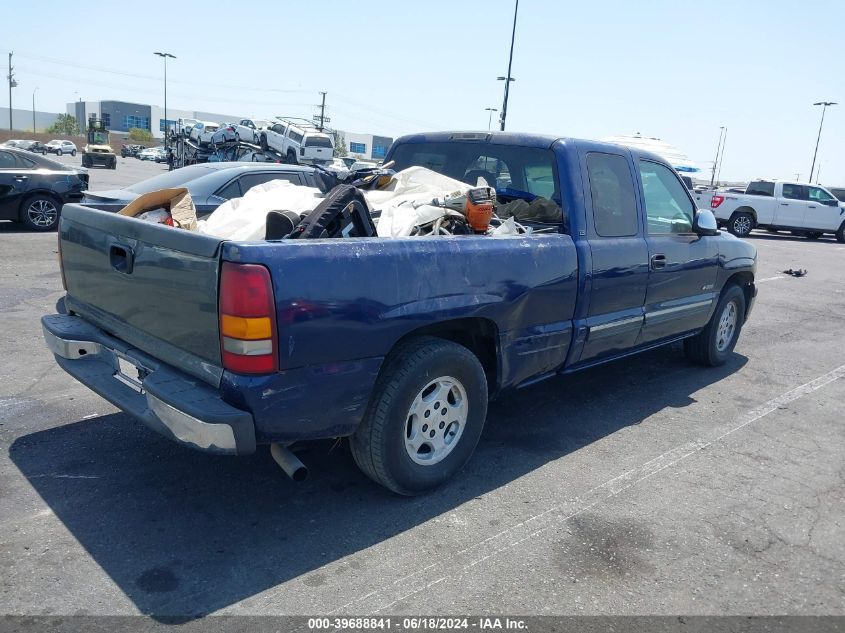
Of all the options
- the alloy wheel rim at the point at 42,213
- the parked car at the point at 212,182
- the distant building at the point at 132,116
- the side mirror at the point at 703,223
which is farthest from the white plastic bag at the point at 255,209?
the distant building at the point at 132,116

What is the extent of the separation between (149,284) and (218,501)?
3.78 ft

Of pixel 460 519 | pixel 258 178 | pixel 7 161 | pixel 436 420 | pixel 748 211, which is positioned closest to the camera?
pixel 460 519

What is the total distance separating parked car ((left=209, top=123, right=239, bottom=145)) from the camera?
31719 mm

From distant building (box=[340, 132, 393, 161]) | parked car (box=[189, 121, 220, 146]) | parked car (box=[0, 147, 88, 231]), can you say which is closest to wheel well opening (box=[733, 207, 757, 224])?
parked car (box=[0, 147, 88, 231])

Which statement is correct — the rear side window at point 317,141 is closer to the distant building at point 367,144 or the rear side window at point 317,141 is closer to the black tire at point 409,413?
the black tire at point 409,413

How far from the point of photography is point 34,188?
11.5 metres

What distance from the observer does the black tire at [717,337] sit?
6188 millimetres

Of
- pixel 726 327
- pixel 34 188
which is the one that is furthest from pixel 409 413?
pixel 34 188

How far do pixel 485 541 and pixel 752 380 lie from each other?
3975 mm

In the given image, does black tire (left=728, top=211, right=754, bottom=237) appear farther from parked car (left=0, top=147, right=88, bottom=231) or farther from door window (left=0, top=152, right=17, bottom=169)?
door window (left=0, top=152, right=17, bottom=169)

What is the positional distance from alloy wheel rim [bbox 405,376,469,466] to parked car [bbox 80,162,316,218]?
5066 mm

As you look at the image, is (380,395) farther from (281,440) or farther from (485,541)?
(485,541)

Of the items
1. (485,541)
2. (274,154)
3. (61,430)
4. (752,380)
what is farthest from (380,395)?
(274,154)

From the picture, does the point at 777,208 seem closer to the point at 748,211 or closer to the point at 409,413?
the point at 748,211
